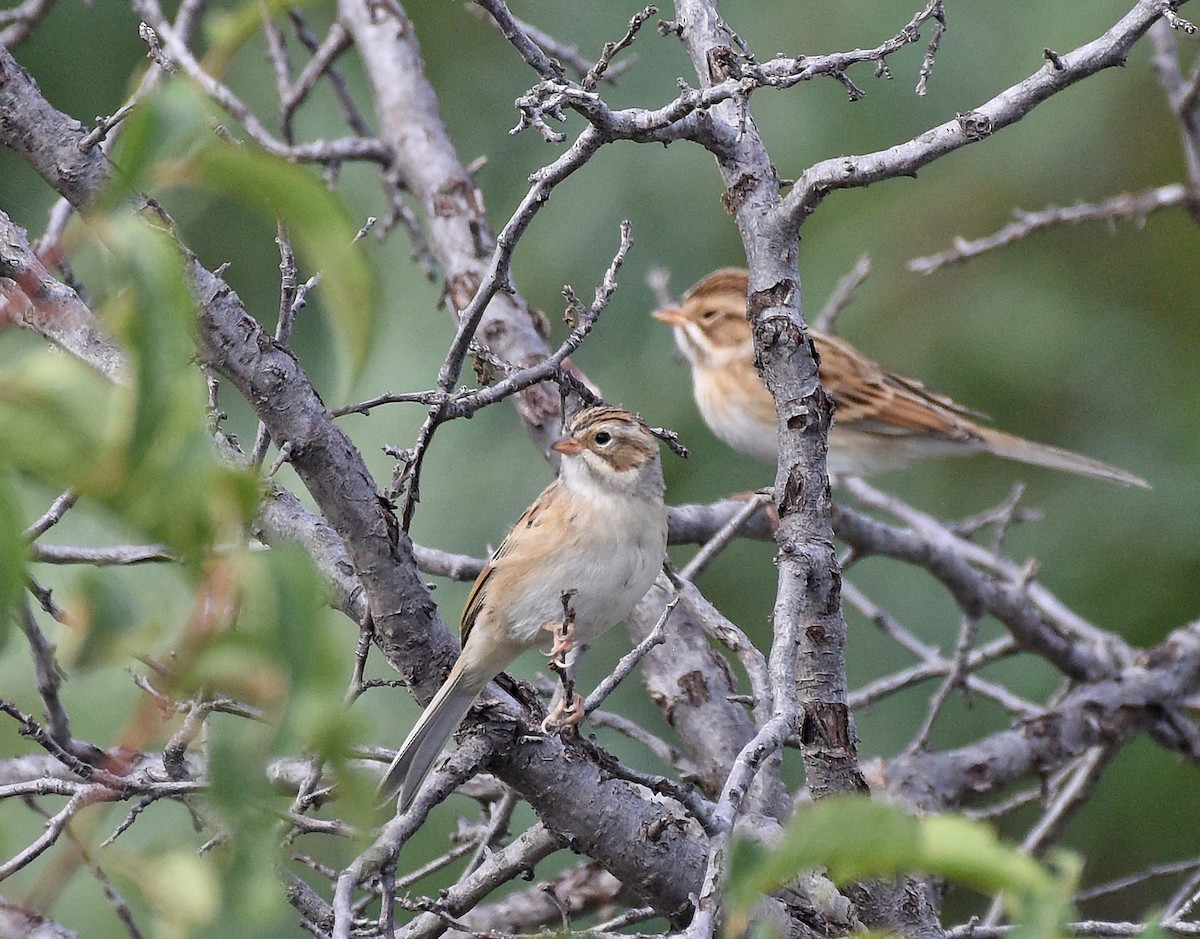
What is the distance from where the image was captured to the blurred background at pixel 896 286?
20.6 ft

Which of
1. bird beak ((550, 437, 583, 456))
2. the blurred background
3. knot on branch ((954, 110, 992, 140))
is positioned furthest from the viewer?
the blurred background

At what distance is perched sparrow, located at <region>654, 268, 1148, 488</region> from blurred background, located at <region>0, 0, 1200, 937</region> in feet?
1.64

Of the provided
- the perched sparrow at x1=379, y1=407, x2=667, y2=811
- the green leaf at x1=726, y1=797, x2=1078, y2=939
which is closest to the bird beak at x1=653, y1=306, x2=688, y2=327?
the perched sparrow at x1=379, y1=407, x2=667, y2=811

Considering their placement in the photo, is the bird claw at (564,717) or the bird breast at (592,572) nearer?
the bird claw at (564,717)

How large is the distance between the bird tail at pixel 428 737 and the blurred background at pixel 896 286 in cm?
266

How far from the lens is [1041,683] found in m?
6.26

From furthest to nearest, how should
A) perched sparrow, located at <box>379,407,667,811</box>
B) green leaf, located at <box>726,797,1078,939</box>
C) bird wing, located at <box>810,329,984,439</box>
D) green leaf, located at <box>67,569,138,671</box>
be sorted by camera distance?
bird wing, located at <box>810,329,984,439</box>, perched sparrow, located at <box>379,407,667,811</box>, green leaf, located at <box>67,569,138,671</box>, green leaf, located at <box>726,797,1078,939</box>

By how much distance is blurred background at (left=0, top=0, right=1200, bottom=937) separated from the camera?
629cm

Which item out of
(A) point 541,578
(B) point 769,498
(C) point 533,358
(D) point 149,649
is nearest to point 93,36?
(C) point 533,358

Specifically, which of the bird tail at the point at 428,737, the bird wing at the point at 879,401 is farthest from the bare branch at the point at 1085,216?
the bird tail at the point at 428,737

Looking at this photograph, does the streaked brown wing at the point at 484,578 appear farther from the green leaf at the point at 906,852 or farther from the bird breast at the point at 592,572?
the green leaf at the point at 906,852

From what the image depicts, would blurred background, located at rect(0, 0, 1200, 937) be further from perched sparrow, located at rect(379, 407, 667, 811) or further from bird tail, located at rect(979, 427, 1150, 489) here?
perched sparrow, located at rect(379, 407, 667, 811)

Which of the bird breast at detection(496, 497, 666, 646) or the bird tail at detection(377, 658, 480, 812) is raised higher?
the bird breast at detection(496, 497, 666, 646)

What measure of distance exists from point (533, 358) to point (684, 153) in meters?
3.57
